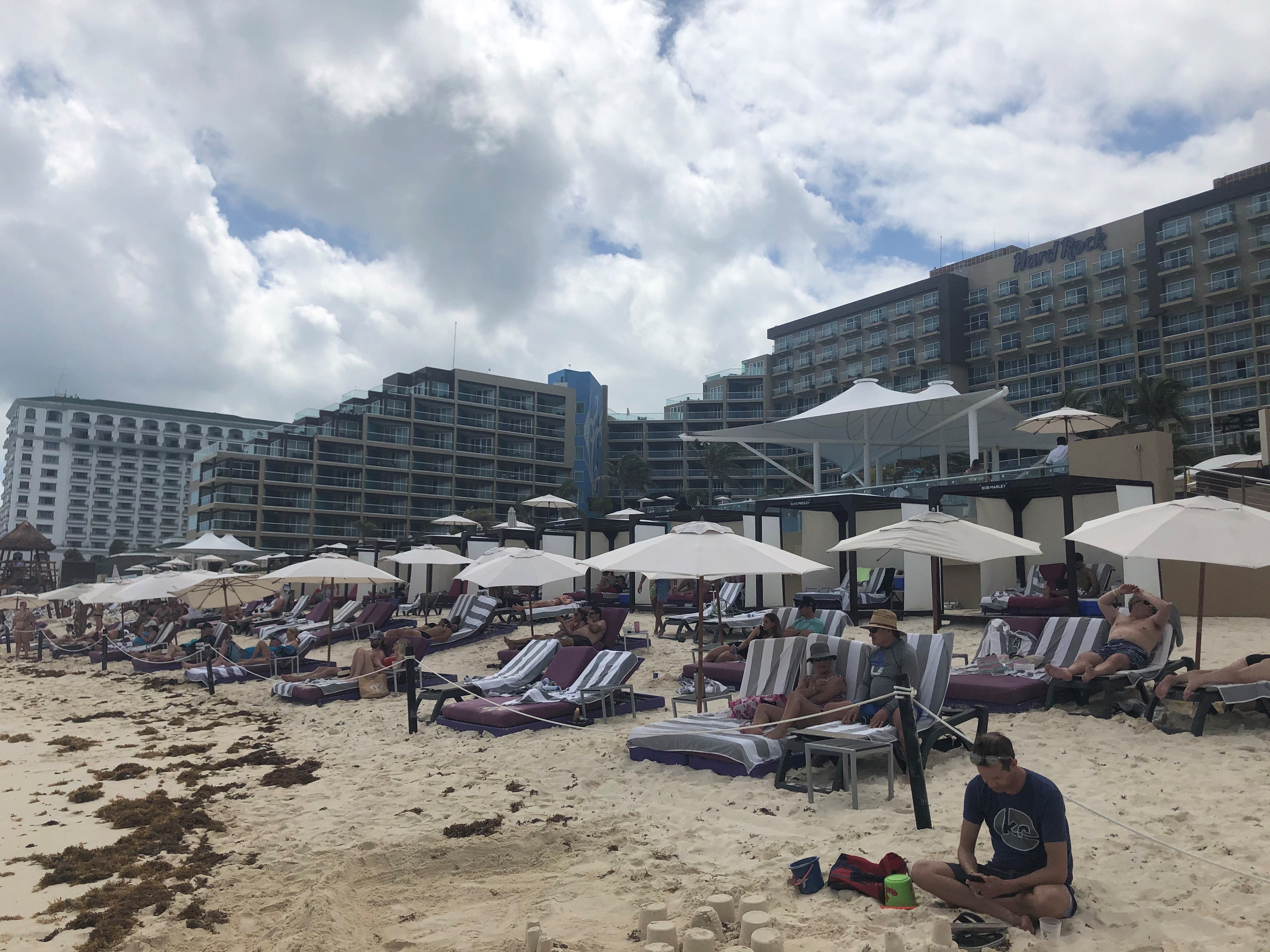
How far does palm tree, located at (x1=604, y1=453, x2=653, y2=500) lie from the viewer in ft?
240

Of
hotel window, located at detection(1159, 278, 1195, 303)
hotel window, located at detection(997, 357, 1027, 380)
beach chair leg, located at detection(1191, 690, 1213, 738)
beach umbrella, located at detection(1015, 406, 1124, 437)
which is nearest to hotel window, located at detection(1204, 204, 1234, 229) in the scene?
hotel window, located at detection(1159, 278, 1195, 303)

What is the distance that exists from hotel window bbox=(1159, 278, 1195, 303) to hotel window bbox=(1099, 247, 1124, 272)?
3.23m

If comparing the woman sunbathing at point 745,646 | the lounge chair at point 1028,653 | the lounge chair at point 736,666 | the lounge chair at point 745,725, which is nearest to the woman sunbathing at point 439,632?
the woman sunbathing at point 745,646

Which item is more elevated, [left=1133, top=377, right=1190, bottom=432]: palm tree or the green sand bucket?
[left=1133, top=377, right=1190, bottom=432]: palm tree

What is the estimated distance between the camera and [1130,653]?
7008 millimetres

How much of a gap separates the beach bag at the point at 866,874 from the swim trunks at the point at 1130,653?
4124 millimetres

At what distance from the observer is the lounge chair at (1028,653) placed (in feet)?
23.0

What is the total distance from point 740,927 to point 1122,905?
1.56 m

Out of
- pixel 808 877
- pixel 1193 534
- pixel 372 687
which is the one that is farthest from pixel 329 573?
pixel 1193 534

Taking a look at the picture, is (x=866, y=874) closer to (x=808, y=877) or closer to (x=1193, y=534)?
(x=808, y=877)

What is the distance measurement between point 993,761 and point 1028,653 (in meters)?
5.09

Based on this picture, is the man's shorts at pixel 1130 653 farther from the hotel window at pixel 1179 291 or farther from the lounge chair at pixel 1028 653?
the hotel window at pixel 1179 291

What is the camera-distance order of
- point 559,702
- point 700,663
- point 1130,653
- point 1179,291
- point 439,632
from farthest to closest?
point 1179,291 → point 439,632 → point 559,702 → point 700,663 → point 1130,653

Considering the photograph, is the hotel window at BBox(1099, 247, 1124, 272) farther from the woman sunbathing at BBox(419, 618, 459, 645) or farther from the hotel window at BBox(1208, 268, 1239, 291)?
the woman sunbathing at BBox(419, 618, 459, 645)
